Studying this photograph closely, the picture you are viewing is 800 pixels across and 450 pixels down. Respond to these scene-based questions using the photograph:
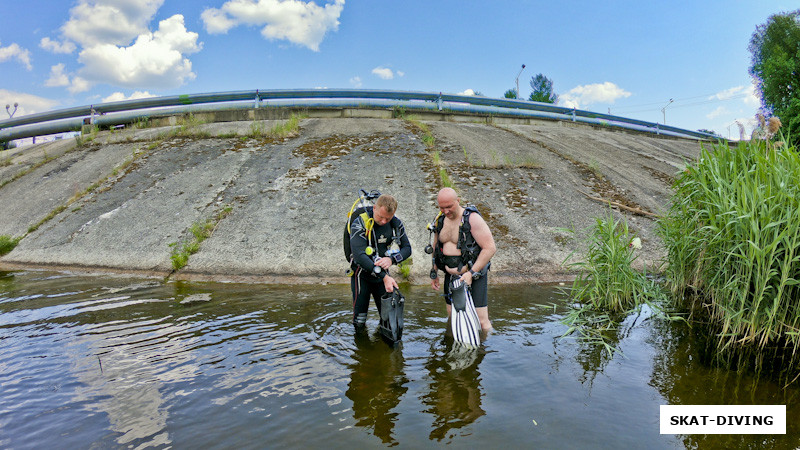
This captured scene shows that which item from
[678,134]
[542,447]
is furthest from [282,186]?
[678,134]

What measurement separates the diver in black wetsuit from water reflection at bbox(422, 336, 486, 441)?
101 centimetres

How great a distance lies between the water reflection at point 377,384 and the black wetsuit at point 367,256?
48 cm

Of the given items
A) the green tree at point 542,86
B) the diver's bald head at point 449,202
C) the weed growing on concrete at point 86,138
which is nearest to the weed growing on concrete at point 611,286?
the diver's bald head at point 449,202

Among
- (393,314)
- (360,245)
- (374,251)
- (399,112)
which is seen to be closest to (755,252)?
(393,314)

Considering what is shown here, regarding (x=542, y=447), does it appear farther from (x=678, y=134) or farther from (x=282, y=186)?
(x=678, y=134)

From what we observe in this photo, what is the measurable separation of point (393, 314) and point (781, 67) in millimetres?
31696

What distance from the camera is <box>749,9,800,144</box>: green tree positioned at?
81.3 ft

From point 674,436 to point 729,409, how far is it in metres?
0.77

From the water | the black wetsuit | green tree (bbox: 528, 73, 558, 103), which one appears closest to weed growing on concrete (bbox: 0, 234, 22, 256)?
the water

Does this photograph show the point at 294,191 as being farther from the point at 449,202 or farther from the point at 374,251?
the point at 449,202

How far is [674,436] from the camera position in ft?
11.4

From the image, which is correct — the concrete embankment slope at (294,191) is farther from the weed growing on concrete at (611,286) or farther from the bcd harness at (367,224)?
the bcd harness at (367,224)

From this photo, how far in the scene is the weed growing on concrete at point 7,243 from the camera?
1062 cm

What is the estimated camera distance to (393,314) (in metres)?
5.22
